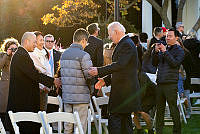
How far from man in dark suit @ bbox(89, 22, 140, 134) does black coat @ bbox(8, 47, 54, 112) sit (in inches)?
41.0

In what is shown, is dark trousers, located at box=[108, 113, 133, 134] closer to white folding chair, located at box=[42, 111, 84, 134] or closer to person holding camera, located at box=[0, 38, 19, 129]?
white folding chair, located at box=[42, 111, 84, 134]

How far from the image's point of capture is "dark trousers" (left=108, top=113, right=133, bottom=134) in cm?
863

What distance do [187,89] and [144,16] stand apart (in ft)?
50.9

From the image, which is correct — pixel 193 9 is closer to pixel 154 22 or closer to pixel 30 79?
pixel 154 22

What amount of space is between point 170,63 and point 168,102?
71 centimetres

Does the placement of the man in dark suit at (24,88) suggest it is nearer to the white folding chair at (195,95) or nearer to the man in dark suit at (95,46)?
the man in dark suit at (95,46)

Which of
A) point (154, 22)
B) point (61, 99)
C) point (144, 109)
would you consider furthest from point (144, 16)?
point (61, 99)

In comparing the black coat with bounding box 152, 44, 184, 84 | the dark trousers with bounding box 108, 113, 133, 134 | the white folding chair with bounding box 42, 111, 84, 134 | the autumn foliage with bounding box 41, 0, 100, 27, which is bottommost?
the dark trousers with bounding box 108, 113, 133, 134

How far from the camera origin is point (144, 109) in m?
11.6

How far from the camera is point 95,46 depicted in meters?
11.9

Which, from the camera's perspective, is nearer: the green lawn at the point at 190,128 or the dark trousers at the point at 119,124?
the dark trousers at the point at 119,124

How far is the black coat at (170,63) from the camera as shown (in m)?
9.81

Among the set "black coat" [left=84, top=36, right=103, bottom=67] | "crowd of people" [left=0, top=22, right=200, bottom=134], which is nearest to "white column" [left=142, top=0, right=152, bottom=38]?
"black coat" [left=84, top=36, right=103, bottom=67]

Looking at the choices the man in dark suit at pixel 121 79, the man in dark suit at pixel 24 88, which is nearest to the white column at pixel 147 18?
the man in dark suit at pixel 121 79
